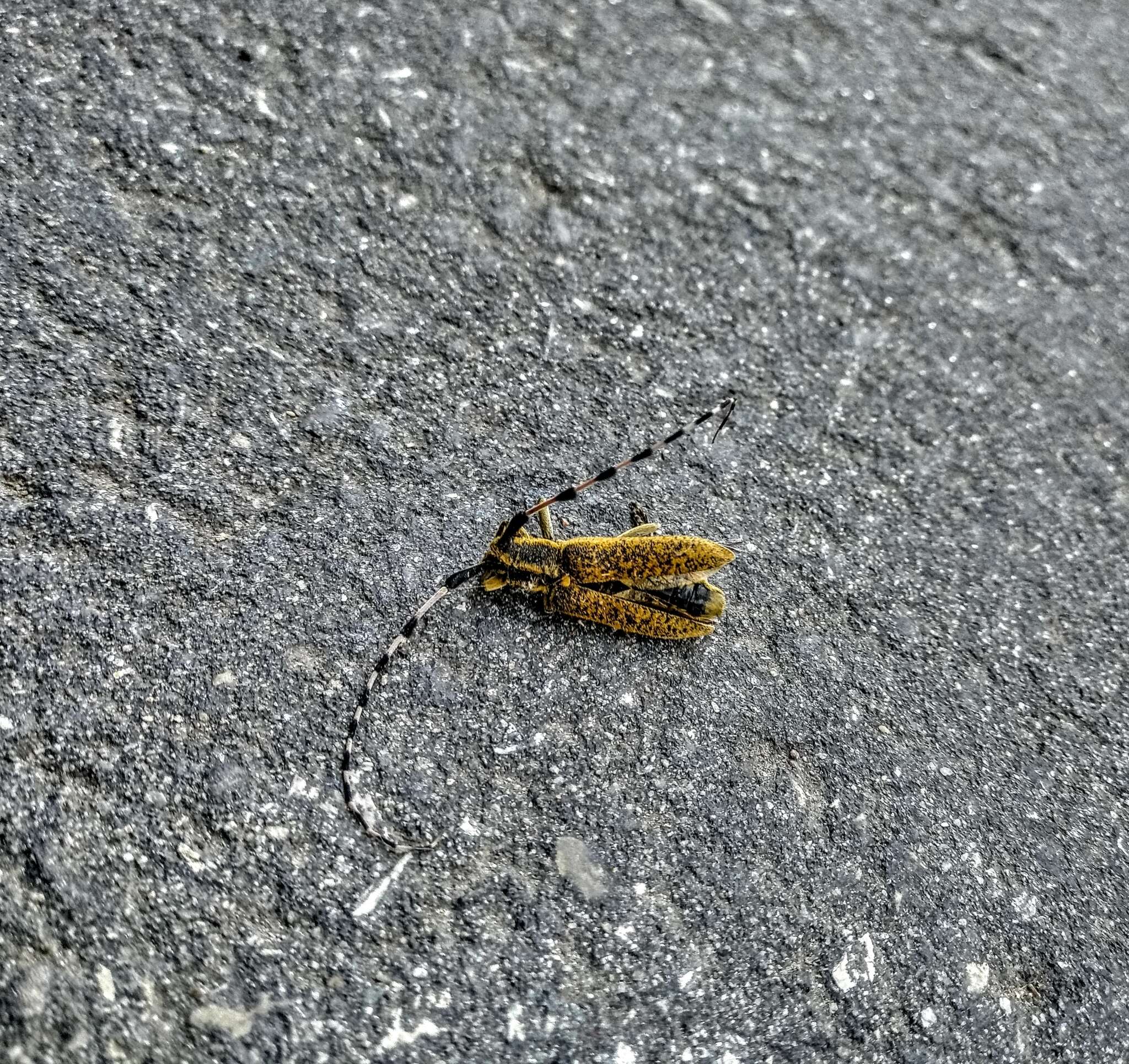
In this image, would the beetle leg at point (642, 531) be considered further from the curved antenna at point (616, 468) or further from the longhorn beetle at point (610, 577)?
the curved antenna at point (616, 468)

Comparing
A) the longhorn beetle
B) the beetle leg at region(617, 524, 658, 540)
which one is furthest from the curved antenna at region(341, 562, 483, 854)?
the beetle leg at region(617, 524, 658, 540)

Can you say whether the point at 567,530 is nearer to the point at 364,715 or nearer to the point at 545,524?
the point at 545,524

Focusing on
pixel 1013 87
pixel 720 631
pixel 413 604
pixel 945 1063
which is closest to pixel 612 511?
pixel 720 631

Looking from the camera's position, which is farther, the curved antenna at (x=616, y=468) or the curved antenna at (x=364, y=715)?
the curved antenna at (x=616, y=468)

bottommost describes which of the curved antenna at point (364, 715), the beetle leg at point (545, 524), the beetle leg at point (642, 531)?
the curved antenna at point (364, 715)

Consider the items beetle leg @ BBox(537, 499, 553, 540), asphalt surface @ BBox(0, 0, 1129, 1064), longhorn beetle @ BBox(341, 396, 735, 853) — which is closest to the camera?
asphalt surface @ BBox(0, 0, 1129, 1064)

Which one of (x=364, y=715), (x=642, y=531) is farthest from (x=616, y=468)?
(x=364, y=715)

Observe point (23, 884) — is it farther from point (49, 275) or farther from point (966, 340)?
point (966, 340)

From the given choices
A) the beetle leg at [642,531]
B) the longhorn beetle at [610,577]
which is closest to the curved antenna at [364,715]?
the longhorn beetle at [610,577]

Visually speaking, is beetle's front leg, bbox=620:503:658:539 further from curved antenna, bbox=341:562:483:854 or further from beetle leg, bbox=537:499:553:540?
curved antenna, bbox=341:562:483:854
